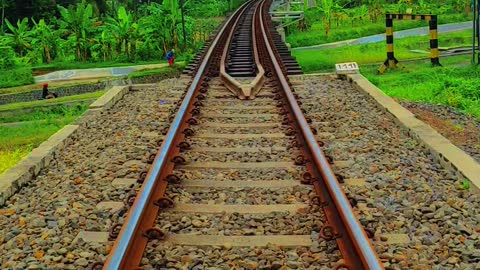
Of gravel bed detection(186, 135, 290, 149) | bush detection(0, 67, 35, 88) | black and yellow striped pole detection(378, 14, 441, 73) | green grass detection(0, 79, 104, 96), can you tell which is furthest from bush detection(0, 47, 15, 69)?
gravel bed detection(186, 135, 290, 149)

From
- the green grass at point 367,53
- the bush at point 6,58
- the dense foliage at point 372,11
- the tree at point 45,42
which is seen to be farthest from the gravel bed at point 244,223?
the dense foliage at point 372,11

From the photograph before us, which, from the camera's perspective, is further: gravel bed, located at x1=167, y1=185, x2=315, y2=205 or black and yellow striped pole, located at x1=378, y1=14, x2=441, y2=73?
black and yellow striped pole, located at x1=378, y1=14, x2=441, y2=73

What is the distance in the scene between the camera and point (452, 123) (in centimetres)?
828

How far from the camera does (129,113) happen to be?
7.66 m

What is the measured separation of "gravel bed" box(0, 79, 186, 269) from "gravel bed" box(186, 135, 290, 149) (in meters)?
0.43

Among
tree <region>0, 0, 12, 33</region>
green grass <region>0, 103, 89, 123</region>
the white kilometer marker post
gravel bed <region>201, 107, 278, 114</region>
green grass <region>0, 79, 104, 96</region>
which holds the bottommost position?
green grass <region>0, 103, 89, 123</region>

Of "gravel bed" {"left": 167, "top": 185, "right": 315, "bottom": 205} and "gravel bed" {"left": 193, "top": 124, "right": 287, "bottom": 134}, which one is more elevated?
"gravel bed" {"left": 193, "top": 124, "right": 287, "bottom": 134}

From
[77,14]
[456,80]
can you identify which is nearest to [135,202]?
[456,80]

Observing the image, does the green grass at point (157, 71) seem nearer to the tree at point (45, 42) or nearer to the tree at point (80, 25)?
the tree at point (80, 25)

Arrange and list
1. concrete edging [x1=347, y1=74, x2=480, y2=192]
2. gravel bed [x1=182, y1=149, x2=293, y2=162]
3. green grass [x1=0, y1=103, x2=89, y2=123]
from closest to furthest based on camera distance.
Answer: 1. concrete edging [x1=347, y1=74, x2=480, y2=192]
2. gravel bed [x1=182, y1=149, x2=293, y2=162]
3. green grass [x1=0, y1=103, x2=89, y2=123]

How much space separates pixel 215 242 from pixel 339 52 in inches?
748

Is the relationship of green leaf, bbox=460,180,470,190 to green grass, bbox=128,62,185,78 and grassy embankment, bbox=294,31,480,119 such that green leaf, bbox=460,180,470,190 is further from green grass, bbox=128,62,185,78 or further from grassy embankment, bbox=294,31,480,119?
green grass, bbox=128,62,185,78

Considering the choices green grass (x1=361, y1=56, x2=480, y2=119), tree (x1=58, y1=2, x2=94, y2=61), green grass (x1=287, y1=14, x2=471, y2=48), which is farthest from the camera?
green grass (x1=287, y1=14, x2=471, y2=48)

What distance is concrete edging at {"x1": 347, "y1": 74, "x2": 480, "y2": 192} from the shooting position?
4641mm
